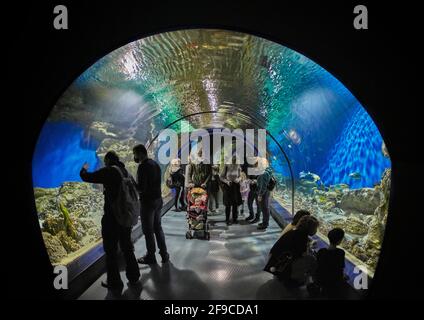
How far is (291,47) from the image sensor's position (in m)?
3.03

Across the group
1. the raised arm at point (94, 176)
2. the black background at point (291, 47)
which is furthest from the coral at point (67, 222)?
the black background at point (291, 47)

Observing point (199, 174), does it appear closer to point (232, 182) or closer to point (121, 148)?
point (232, 182)

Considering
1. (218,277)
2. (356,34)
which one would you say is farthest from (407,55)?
(218,277)

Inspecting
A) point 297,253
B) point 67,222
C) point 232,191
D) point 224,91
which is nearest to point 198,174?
point 232,191

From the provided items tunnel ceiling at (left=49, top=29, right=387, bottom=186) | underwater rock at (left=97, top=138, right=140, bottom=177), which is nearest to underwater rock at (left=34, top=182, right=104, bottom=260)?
underwater rock at (left=97, top=138, right=140, bottom=177)

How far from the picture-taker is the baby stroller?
7.34 m

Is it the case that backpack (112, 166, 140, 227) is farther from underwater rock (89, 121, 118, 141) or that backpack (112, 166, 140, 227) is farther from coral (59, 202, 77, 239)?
underwater rock (89, 121, 118, 141)

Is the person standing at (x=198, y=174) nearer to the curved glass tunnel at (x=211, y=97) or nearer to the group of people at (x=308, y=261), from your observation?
the curved glass tunnel at (x=211, y=97)

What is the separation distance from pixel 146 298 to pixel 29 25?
3.26m

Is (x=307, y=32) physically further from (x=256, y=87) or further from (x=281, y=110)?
(x=281, y=110)

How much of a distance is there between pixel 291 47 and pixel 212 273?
3576 mm

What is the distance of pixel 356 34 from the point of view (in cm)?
289

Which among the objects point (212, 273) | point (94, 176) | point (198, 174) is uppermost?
point (94, 176)

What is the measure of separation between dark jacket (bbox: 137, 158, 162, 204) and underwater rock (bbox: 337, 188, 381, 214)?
320cm
